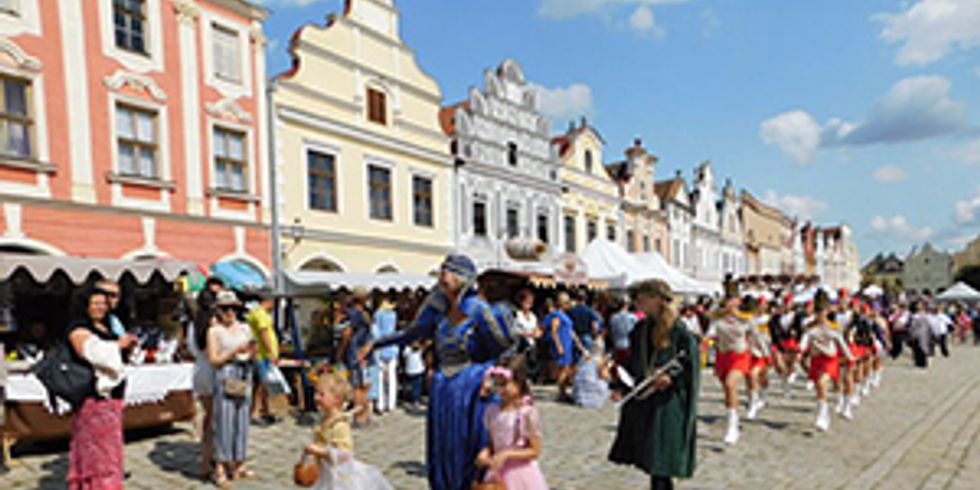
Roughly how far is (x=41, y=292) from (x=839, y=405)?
13959 millimetres

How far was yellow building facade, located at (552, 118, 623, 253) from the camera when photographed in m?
26.2

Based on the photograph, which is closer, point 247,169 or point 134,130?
point 134,130

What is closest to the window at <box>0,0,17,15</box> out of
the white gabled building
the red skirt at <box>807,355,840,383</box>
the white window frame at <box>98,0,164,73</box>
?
the white window frame at <box>98,0,164,73</box>

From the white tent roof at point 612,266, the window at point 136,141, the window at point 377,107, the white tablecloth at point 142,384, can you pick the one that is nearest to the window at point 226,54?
the window at point 136,141

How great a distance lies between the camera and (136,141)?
1244 centimetres

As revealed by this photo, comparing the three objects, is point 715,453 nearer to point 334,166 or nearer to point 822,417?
point 822,417

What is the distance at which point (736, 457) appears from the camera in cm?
638

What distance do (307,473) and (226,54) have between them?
43.1ft

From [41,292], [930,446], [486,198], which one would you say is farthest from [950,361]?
[41,292]

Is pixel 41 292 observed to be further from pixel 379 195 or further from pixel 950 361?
pixel 950 361

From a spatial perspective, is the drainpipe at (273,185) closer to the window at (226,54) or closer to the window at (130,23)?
the window at (226,54)

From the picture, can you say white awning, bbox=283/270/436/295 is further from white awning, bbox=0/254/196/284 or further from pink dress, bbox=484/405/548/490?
pink dress, bbox=484/405/548/490

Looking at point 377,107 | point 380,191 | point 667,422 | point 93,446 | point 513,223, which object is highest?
point 377,107

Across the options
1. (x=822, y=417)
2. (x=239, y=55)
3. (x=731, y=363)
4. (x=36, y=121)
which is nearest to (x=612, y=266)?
(x=822, y=417)
